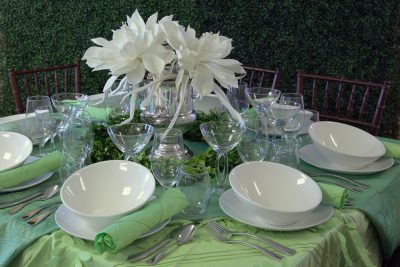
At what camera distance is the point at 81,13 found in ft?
11.7

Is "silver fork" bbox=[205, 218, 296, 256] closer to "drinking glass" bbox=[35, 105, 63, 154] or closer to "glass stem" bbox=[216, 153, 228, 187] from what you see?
"glass stem" bbox=[216, 153, 228, 187]

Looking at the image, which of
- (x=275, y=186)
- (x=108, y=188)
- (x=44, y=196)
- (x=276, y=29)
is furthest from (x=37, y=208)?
(x=276, y=29)

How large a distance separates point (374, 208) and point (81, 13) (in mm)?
3067

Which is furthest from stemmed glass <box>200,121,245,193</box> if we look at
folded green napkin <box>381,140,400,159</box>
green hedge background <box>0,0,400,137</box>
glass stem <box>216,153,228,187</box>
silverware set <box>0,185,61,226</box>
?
green hedge background <box>0,0,400,137</box>

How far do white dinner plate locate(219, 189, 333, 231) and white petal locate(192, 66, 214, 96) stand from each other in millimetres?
298

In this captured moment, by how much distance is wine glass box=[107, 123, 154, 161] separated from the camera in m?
1.11

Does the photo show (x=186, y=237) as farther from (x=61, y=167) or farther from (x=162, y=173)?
(x=61, y=167)

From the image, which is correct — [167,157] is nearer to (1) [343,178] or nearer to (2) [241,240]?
(2) [241,240]

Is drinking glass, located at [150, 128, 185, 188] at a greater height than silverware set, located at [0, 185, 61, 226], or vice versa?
drinking glass, located at [150, 128, 185, 188]

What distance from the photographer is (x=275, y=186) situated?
42.7 inches

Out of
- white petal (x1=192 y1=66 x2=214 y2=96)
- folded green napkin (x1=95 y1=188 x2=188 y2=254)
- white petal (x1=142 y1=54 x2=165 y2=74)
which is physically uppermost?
white petal (x1=142 y1=54 x2=165 y2=74)

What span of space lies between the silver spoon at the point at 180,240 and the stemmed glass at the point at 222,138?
0.21 meters

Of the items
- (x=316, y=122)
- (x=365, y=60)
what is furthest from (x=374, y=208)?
(x=365, y=60)

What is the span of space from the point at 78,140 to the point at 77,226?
0.30 meters
